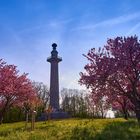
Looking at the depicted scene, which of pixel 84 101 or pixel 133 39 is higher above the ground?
pixel 84 101

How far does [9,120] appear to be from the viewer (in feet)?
274

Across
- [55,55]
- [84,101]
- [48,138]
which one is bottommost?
[48,138]

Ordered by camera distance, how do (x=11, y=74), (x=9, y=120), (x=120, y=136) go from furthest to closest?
1. (x=9, y=120)
2. (x=11, y=74)
3. (x=120, y=136)

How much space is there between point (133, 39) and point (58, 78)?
154 ft

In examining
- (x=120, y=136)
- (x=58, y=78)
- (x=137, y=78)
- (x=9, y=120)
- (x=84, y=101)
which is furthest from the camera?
(x=84, y=101)

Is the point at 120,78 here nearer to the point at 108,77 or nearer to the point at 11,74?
the point at 108,77

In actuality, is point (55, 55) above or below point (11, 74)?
above

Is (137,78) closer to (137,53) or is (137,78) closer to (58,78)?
(137,53)

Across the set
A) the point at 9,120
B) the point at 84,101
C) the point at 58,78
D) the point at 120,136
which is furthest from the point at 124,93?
the point at 84,101

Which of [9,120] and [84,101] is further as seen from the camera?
[84,101]

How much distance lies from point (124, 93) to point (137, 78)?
163 cm

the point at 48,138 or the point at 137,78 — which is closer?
the point at 48,138

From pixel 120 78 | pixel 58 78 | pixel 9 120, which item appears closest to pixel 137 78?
pixel 120 78

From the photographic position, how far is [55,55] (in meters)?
77.8
